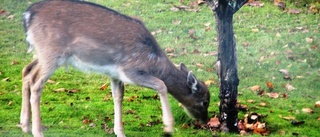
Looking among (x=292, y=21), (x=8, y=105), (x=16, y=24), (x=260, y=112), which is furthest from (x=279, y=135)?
(x=16, y=24)

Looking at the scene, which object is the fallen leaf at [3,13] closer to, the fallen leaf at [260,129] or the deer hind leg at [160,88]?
the deer hind leg at [160,88]

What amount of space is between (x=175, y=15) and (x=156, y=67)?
22.3ft

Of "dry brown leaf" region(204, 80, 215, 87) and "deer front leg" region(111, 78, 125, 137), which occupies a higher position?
"deer front leg" region(111, 78, 125, 137)

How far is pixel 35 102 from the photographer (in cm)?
704

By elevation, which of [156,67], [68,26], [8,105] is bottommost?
[8,105]

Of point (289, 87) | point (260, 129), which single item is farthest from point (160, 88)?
point (289, 87)

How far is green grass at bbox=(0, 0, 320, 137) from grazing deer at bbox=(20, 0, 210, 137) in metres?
0.77

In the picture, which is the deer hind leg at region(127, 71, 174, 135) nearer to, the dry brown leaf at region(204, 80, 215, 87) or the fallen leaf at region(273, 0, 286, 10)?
the dry brown leaf at region(204, 80, 215, 87)

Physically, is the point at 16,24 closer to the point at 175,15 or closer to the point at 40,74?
the point at 175,15

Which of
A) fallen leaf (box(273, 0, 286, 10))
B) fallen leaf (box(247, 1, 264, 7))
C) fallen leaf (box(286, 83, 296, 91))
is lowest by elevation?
fallen leaf (box(286, 83, 296, 91))

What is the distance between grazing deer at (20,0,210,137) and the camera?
7.04 metres

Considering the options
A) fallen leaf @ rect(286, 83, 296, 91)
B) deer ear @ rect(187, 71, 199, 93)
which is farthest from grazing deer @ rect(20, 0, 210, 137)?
fallen leaf @ rect(286, 83, 296, 91)

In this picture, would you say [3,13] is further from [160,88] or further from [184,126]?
[160,88]

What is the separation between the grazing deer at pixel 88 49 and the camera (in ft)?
23.1
